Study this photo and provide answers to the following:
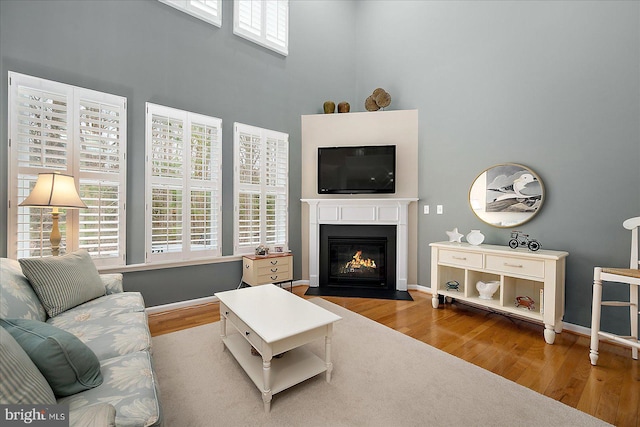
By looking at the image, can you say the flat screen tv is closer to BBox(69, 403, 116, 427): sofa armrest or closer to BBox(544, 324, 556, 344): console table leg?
BBox(544, 324, 556, 344): console table leg

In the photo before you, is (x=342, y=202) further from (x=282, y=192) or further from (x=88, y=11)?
(x=88, y=11)

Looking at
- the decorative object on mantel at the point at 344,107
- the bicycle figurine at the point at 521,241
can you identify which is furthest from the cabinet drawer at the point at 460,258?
the decorative object on mantel at the point at 344,107

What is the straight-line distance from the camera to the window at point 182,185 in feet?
9.87

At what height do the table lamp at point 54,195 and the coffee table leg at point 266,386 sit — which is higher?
the table lamp at point 54,195

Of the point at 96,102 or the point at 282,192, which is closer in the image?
the point at 96,102

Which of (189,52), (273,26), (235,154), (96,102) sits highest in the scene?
(273,26)

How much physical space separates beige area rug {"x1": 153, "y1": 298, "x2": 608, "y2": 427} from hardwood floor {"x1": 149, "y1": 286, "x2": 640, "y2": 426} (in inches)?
6.7

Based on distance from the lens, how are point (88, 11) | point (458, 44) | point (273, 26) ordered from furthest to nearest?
1. point (273, 26)
2. point (458, 44)
3. point (88, 11)

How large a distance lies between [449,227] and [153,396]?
11.6 feet

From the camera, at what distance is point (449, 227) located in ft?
12.0

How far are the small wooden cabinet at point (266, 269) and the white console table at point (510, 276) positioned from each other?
188 cm

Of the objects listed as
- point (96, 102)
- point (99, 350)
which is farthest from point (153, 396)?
point (96, 102)

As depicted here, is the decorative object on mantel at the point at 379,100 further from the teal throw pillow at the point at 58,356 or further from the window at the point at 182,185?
the teal throw pillow at the point at 58,356

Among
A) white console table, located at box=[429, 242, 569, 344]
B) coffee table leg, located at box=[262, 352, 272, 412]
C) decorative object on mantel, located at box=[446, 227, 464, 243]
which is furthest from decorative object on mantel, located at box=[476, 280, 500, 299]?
coffee table leg, located at box=[262, 352, 272, 412]
